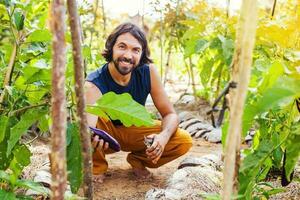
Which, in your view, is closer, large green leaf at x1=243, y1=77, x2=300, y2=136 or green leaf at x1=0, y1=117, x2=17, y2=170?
large green leaf at x1=243, y1=77, x2=300, y2=136

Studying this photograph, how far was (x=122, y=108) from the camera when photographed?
1448 mm

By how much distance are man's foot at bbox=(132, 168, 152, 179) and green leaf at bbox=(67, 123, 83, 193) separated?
4.82 feet

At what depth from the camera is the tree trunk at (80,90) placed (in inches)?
39.2

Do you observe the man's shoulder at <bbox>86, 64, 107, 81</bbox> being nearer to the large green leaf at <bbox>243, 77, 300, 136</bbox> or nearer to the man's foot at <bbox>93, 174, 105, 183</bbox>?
the man's foot at <bbox>93, 174, 105, 183</bbox>

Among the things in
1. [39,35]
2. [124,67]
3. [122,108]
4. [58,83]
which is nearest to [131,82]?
[124,67]

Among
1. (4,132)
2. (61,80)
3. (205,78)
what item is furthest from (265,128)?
(205,78)

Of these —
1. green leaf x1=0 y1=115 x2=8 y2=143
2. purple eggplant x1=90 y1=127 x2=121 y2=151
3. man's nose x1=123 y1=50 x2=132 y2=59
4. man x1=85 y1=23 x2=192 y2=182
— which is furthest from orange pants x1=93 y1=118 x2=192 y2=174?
green leaf x1=0 y1=115 x2=8 y2=143

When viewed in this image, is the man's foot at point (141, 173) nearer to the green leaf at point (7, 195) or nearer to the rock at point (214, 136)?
the rock at point (214, 136)

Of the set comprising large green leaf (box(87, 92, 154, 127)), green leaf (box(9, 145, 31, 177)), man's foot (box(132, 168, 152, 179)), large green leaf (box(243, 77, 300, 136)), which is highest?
large green leaf (box(243, 77, 300, 136))

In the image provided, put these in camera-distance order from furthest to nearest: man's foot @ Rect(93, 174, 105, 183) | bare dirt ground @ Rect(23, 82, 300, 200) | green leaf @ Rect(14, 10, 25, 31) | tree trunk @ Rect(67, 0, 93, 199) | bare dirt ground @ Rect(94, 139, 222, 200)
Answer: man's foot @ Rect(93, 174, 105, 183)
bare dirt ground @ Rect(94, 139, 222, 200)
bare dirt ground @ Rect(23, 82, 300, 200)
green leaf @ Rect(14, 10, 25, 31)
tree trunk @ Rect(67, 0, 93, 199)

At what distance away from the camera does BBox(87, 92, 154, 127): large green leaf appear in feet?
4.72

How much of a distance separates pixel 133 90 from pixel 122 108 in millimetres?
1470

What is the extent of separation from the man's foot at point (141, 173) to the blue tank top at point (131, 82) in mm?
429

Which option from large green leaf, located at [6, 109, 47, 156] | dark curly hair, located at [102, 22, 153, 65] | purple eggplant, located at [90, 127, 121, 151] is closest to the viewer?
large green leaf, located at [6, 109, 47, 156]
